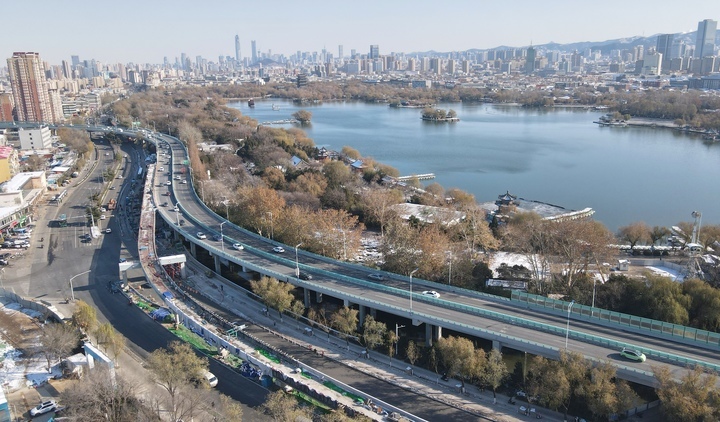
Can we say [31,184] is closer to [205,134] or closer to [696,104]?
[205,134]

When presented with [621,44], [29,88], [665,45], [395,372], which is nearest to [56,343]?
[395,372]

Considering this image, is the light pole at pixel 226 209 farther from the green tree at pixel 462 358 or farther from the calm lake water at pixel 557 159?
the calm lake water at pixel 557 159

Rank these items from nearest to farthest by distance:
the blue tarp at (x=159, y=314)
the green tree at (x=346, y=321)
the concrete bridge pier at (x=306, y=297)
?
the green tree at (x=346, y=321) < the blue tarp at (x=159, y=314) < the concrete bridge pier at (x=306, y=297)

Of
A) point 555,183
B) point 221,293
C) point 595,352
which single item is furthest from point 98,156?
point 595,352

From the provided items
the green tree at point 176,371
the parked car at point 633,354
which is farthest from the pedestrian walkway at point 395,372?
the green tree at point 176,371

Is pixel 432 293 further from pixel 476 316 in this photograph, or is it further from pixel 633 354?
pixel 633 354
